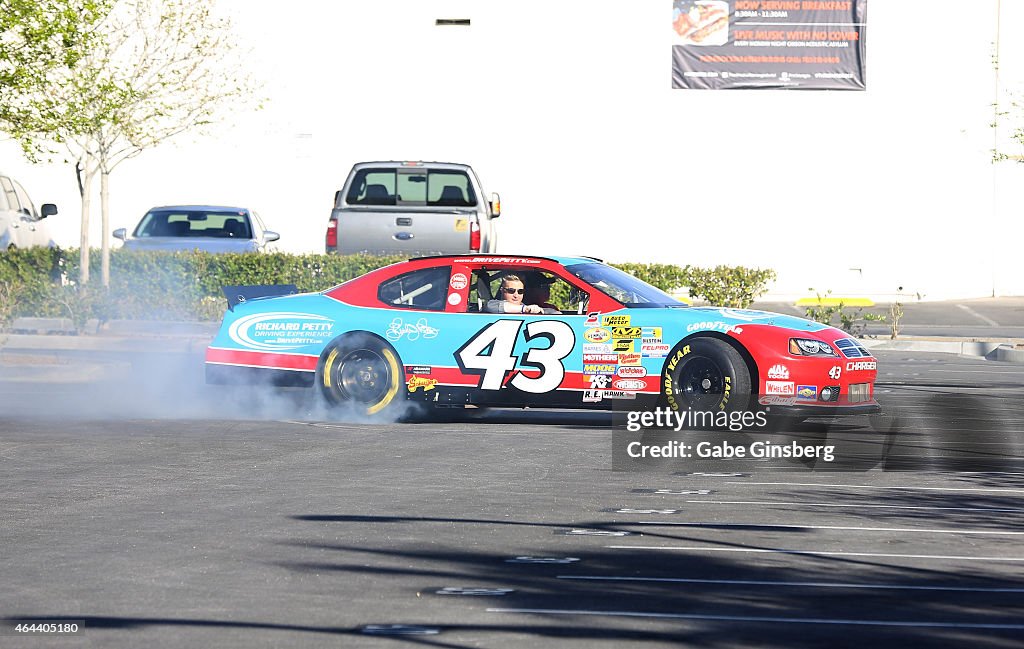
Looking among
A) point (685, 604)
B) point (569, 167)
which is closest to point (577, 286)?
point (685, 604)

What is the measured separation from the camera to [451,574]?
6.53 m

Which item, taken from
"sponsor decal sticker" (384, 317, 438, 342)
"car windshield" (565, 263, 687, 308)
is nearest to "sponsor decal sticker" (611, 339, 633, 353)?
"car windshield" (565, 263, 687, 308)

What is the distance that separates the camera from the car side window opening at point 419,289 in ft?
41.6

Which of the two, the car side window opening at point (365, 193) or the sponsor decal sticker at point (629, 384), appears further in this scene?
the car side window opening at point (365, 193)

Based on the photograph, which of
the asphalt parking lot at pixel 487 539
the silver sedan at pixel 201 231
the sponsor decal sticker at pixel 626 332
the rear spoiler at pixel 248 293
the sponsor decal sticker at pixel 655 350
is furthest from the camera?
the silver sedan at pixel 201 231

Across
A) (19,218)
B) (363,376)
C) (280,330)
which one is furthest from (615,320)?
(19,218)

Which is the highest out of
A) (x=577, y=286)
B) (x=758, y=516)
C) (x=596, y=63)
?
(x=596, y=63)

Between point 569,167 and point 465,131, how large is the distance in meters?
2.18

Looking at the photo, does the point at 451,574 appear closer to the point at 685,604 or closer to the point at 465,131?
the point at 685,604

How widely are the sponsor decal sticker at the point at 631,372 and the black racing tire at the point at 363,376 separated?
177 cm

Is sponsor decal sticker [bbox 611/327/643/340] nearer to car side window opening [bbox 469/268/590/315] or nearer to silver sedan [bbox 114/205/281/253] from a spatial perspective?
car side window opening [bbox 469/268/590/315]

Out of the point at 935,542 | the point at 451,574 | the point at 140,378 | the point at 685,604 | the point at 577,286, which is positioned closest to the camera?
the point at 685,604

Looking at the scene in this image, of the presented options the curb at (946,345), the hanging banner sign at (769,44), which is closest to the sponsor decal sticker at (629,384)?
the curb at (946,345)

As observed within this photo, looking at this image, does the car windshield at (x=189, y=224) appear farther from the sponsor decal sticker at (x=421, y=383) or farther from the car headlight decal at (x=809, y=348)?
the car headlight decal at (x=809, y=348)
